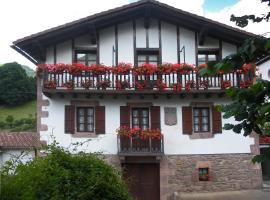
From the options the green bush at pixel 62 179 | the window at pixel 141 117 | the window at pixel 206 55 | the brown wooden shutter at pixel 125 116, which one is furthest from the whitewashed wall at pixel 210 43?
the green bush at pixel 62 179

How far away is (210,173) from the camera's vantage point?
17.1m

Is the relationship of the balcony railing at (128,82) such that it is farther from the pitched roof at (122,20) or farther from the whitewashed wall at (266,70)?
the whitewashed wall at (266,70)

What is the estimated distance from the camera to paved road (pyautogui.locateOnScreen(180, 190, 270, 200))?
51.4 feet

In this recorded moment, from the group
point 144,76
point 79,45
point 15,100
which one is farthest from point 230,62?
point 15,100

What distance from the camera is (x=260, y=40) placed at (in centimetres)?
466

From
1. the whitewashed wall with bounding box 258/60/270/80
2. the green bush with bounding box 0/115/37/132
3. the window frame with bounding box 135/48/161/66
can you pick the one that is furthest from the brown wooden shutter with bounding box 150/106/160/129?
the green bush with bounding box 0/115/37/132

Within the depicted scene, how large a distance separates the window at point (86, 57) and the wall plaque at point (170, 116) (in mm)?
3320

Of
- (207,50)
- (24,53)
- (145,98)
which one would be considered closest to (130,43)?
(145,98)

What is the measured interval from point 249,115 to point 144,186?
498 inches

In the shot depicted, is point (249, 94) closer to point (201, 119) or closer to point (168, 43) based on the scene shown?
point (201, 119)

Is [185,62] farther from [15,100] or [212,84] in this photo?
[15,100]

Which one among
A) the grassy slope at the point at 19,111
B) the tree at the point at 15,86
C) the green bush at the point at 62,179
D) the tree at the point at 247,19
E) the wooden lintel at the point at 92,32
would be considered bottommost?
the green bush at the point at 62,179

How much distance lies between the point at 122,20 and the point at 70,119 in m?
4.25

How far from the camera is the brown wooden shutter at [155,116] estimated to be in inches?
673
